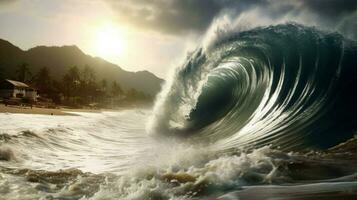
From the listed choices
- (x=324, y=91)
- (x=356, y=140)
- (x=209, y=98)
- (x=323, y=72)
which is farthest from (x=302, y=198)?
(x=209, y=98)

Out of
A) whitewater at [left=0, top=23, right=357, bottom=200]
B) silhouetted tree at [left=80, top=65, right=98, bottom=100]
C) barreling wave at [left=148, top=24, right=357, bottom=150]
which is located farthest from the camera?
silhouetted tree at [left=80, top=65, right=98, bottom=100]

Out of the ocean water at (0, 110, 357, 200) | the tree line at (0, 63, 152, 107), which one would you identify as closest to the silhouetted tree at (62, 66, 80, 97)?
the tree line at (0, 63, 152, 107)

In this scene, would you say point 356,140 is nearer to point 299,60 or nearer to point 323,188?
point 323,188

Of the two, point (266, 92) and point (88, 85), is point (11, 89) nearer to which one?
point (88, 85)

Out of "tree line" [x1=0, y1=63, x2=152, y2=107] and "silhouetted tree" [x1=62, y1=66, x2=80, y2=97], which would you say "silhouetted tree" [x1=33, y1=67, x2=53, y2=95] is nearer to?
"tree line" [x1=0, y1=63, x2=152, y2=107]

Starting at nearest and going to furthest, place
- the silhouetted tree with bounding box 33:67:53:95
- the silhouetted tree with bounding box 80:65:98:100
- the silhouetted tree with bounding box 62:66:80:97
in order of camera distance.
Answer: the silhouetted tree with bounding box 33:67:53:95 → the silhouetted tree with bounding box 62:66:80:97 → the silhouetted tree with bounding box 80:65:98:100

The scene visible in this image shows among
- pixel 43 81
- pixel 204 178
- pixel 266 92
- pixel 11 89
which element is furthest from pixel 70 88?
pixel 204 178

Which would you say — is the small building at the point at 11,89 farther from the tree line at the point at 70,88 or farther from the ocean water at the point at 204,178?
the ocean water at the point at 204,178
